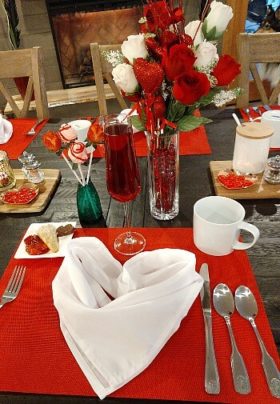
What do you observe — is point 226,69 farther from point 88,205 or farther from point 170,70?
point 88,205

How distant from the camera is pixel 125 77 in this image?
59 cm

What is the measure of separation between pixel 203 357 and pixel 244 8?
2.51 m

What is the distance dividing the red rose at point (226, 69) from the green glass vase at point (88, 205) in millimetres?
344

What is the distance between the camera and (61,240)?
70cm

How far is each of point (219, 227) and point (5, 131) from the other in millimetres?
869

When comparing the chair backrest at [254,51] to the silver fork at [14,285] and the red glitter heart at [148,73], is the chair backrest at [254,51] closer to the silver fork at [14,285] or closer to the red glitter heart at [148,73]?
the red glitter heart at [148,73]

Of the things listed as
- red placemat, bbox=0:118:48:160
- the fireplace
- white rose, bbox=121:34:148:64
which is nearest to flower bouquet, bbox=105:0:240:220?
A: white rose, bbox=121:34:148:64

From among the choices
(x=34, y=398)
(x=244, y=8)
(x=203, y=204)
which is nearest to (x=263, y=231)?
(x=203, y=204)

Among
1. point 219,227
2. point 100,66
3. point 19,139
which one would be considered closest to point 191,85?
point 219,227

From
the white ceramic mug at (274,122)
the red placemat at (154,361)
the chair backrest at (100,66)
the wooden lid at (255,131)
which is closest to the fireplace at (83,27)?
the chair backrest at (100,66)

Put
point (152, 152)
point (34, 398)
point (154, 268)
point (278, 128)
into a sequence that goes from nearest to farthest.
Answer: point (34, 398) < point (154, 268) < point (152, 152) < point (278, 128)

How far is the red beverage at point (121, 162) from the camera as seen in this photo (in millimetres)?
607

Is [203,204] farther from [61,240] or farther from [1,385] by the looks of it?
[1,385]

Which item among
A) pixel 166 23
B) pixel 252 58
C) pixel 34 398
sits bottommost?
pixel 34 398
